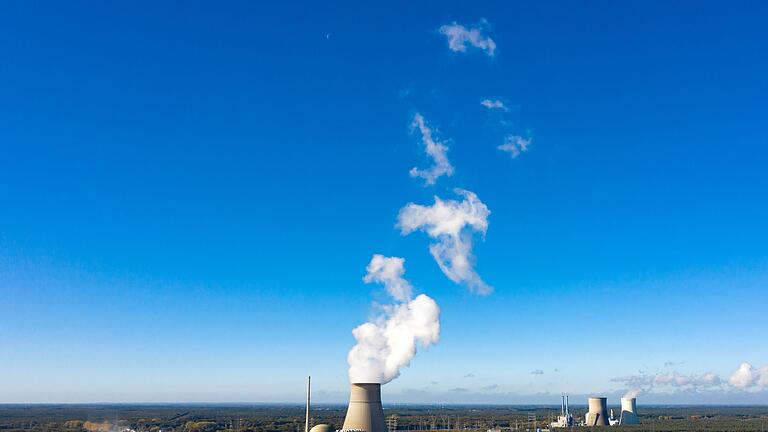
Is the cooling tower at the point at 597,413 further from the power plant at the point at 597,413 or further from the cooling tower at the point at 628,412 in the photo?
the cooling tower at the point at 628,412

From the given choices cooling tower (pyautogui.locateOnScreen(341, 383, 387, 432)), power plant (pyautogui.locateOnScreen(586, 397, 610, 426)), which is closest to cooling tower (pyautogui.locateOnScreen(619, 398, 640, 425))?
power plant (pyautogui.locateOnScreen(586, 397, 610, 426))

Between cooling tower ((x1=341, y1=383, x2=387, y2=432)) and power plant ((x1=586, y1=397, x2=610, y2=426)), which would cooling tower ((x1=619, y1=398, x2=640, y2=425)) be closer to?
power plant ((x1=586, y1=397, x2=610, y2=426))

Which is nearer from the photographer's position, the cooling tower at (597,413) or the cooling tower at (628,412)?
the cooling tower at (597,413)

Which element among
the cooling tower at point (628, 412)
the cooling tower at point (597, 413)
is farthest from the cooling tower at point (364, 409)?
the cooling tower at point (628, 412)

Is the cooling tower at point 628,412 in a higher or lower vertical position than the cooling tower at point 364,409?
lower

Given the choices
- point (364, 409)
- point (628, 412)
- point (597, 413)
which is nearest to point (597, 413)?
point (597, 413)

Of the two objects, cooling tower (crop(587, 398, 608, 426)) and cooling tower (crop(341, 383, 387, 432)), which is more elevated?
cooling tower (crop(341, 383, 387, 432))
